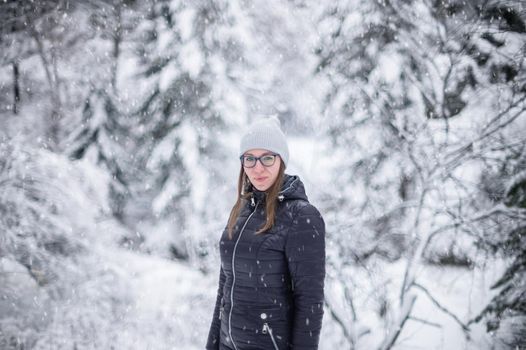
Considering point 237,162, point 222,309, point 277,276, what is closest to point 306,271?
point 277,276

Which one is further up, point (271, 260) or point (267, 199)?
point (267, 199)

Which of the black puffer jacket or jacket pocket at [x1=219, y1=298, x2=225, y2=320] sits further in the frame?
jacket pocket at [x1=219, y1=298, x2=225, y2=320]

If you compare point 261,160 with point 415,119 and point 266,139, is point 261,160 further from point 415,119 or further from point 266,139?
point 415,119

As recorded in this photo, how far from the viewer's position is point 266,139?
181cm

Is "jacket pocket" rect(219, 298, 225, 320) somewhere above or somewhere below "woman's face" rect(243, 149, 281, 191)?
below

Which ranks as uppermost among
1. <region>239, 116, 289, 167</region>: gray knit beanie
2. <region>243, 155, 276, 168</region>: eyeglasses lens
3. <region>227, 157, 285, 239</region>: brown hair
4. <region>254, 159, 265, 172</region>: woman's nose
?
<region>239, 116, 289, 167</region>: gray knit beanie

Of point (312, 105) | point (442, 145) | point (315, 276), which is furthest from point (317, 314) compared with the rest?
point (312, 105)

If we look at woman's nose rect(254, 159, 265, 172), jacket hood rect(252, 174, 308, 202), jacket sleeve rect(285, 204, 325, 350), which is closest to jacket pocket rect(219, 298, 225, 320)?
Answer: jacket sleeve rect(285, 204, 325, 350)

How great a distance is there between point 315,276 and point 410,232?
429 cm

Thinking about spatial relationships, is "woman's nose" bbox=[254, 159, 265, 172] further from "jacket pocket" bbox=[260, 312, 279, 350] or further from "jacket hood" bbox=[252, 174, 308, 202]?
"jacket pocket" bbox=[260, 312, 279, 350]

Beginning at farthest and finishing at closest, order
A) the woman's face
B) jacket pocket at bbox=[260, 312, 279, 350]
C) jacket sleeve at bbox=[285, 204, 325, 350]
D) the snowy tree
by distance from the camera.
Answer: the snowy tree
the woman's face
jacket pocket at bbox=[260, 312, 279, 350]
jacket sleeve at bbox=[285, 204, 325, 350]

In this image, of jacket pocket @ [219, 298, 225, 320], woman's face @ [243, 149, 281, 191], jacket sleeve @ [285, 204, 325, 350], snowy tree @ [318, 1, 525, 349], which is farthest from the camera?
snowy tree @ [318, 1, 525, 349]

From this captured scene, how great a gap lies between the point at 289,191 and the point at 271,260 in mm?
330

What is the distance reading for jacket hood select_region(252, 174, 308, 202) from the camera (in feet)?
5.43
